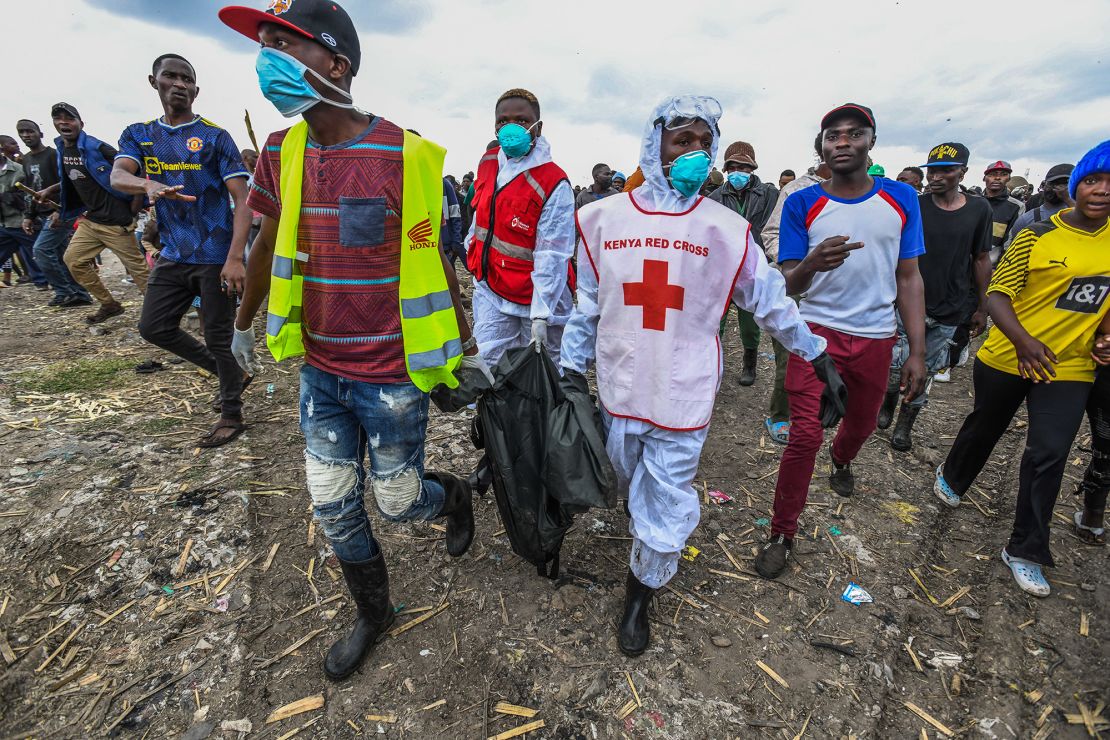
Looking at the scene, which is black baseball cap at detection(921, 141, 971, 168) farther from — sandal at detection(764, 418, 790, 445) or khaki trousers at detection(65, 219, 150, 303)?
khaki trousers at detection(65, 219, 150, 303)

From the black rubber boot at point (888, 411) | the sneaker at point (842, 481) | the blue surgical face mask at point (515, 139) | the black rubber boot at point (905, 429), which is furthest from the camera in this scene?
the black rubber boot at point (888, 411)

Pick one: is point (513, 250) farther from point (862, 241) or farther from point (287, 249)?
point (862, 241)

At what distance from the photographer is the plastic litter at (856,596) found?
2920 millimetres

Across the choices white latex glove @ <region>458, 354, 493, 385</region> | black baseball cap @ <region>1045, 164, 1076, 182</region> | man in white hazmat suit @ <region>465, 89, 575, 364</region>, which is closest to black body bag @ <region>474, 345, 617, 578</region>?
white latex glove @ <region>458, 354, 493, 385</region>

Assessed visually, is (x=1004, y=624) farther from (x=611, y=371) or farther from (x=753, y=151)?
(x=753, y=151)

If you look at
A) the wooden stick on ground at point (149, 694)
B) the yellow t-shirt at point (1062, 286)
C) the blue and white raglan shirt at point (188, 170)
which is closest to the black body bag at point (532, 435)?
the wooden stick on ground at point (149, 694)

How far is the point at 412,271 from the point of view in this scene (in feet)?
6.99

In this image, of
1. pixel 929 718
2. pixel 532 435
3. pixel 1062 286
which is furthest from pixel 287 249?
pixel 1062 286

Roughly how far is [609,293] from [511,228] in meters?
1.60

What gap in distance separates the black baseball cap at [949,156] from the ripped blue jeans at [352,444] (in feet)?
15.6

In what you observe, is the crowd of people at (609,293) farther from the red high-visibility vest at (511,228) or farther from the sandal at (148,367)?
the sandal at (148,367)

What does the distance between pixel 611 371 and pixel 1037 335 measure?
2.58 metres

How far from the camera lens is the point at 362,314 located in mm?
2129

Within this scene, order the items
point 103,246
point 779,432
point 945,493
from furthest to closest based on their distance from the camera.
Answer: point 103,246, point 779,432, point 945,493
